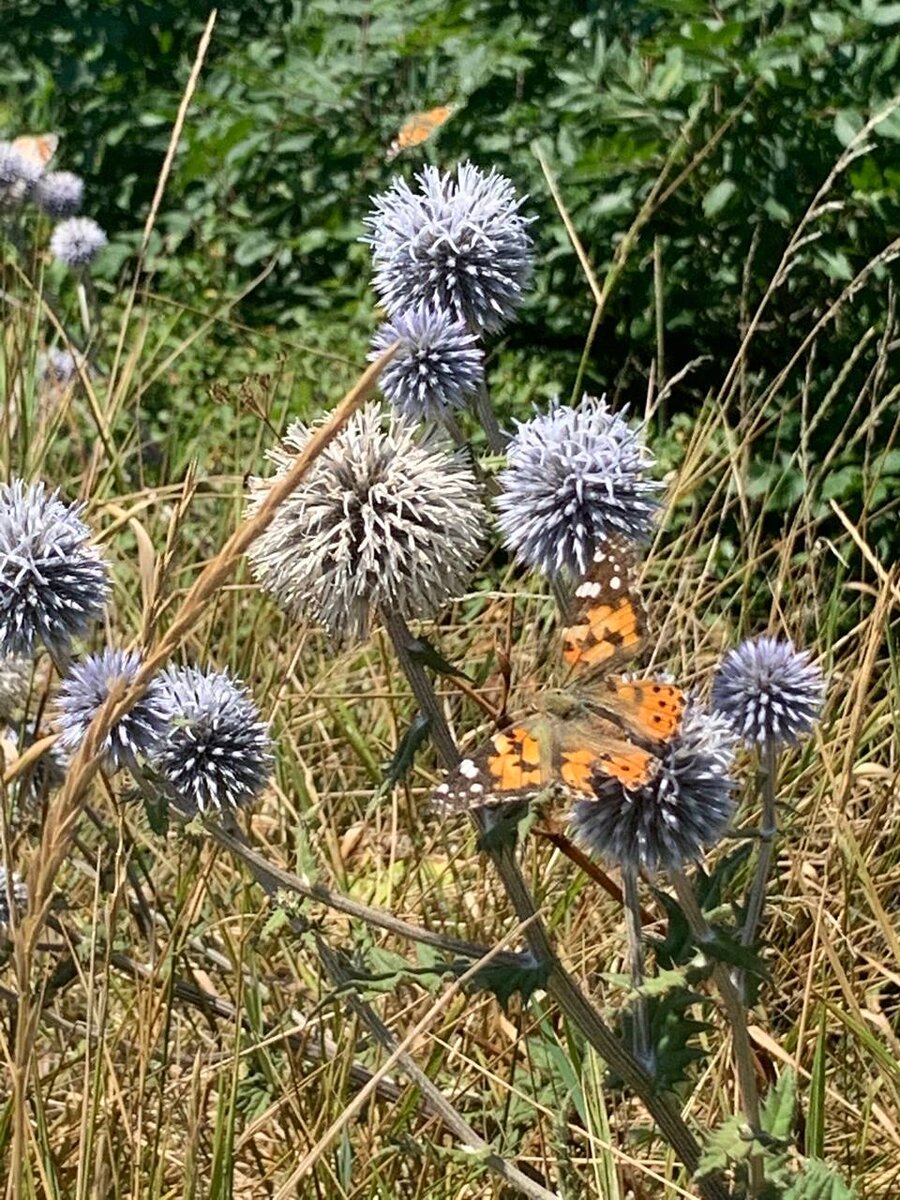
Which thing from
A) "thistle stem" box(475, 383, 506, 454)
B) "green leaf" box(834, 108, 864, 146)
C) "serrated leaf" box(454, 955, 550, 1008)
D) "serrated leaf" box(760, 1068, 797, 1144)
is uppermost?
"green leaf" box(834, 108, 864, 146)

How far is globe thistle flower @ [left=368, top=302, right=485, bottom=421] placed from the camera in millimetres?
1921

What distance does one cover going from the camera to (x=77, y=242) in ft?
15.5

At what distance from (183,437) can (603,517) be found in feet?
11.3

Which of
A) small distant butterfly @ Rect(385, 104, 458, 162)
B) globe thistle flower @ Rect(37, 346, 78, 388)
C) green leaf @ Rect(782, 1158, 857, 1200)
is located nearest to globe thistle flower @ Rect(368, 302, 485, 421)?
green leaf @ Rect(782, 1158, 857, 1200)

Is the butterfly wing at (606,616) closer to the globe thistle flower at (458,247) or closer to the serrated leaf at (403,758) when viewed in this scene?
the serrated leaf at (403,758)

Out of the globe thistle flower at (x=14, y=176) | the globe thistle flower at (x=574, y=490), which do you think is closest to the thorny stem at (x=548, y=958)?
the globe thistle flower at (x=574, y=490)

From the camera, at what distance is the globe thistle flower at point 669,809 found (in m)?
1.75

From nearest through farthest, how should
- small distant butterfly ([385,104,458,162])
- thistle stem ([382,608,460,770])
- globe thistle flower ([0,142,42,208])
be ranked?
thistle stem ([382,608,460,770]), small distant butterfly ([385,104,458,162]), globe thistle flower ([0,142,42,208])

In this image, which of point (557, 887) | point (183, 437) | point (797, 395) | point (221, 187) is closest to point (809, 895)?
point (557, 887)

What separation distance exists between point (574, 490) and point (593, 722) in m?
0.29

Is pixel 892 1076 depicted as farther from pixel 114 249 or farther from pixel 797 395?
pixel 114 249

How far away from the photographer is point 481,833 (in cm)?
169

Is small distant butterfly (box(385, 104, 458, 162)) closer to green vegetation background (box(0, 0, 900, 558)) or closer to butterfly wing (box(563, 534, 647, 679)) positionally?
green vegetation background (box(0, 0, 900, 558))

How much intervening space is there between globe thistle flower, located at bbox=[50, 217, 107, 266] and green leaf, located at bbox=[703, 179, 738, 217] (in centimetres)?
192
